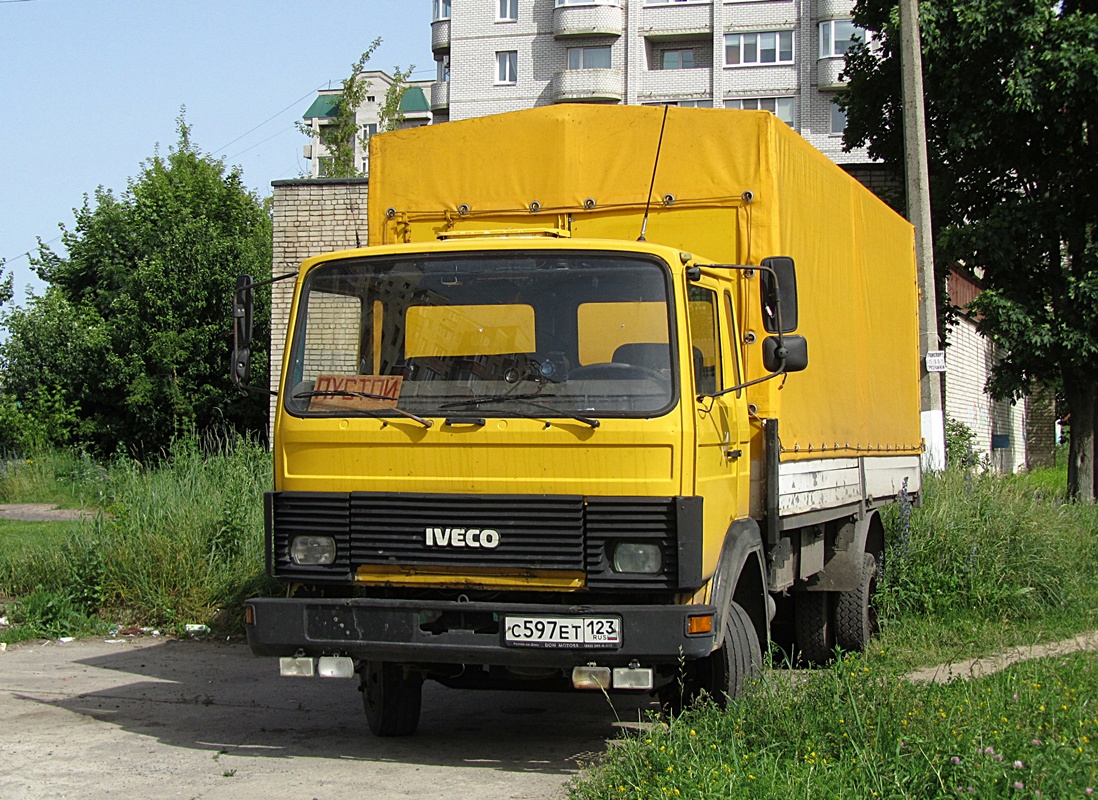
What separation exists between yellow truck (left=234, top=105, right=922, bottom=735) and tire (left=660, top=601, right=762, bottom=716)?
16 mm

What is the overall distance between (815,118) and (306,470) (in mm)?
49198

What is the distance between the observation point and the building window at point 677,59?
5481 cm

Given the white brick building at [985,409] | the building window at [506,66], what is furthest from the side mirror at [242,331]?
the building window at [506,66]

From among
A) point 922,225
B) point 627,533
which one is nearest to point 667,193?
point 627,533

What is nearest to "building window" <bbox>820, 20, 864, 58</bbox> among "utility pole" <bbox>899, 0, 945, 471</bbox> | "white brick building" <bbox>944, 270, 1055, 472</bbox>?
"white brick building" <bbox>944, 270, 1055, 472</bbox>

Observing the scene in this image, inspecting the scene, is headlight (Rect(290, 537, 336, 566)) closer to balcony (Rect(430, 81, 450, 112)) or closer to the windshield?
the windshield

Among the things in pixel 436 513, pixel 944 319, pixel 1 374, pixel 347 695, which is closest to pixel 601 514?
pixel 436 513

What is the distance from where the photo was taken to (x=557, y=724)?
756 centimetres

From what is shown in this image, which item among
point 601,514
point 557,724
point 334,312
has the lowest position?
point 557,724

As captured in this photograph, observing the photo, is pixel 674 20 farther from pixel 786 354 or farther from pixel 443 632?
pixel 443 632

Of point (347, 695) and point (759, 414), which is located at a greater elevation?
point (759, 414)

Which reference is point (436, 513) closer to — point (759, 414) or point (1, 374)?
point (759, 414)

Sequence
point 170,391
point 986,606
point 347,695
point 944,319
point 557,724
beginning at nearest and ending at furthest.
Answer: point 557,724, point 347,695, point 986,606, point 944,319, point 170,391

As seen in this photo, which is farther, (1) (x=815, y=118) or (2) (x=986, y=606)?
(1) (x=815, y=118)
